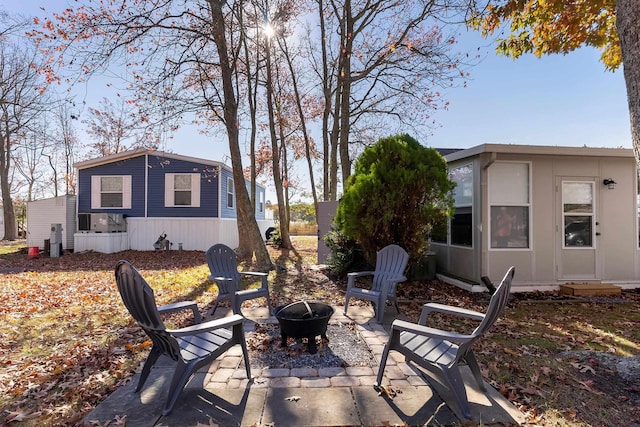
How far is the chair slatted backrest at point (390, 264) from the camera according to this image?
15.3 feet

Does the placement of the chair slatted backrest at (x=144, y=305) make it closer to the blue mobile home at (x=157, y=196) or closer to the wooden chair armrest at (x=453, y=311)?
the wooden chair armrest at (x=453, y=311)

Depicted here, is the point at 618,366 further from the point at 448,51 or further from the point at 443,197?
the point at 448,51

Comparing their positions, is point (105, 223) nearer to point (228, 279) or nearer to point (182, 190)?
point (182, 190)

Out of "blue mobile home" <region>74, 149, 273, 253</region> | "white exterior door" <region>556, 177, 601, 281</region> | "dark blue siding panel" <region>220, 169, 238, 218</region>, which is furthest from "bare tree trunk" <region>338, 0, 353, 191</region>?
"white exterior door" <region>556, 177, 601, 281</region>

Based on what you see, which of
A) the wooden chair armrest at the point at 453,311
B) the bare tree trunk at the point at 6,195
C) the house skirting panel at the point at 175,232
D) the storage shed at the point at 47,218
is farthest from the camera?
the bare tree trunk at the point at 6,195

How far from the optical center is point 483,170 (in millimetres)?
6320

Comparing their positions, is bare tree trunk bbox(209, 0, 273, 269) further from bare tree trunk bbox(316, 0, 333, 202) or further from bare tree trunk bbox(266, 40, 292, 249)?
bare tree trunk bbox(316, 0, 333, 202)

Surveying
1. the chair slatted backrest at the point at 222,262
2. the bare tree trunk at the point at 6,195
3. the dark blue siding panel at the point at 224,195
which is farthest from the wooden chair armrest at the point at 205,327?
the bare tree trunk at the point at 6,195

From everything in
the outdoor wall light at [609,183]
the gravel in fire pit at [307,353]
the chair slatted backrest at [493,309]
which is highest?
the outdoor wall light at [609,183]

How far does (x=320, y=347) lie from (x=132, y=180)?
1164 centimetres

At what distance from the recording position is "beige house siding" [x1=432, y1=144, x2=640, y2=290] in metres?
6.41

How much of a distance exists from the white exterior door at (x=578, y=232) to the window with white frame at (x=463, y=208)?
1.69m

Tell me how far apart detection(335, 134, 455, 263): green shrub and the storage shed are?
11.3 meters

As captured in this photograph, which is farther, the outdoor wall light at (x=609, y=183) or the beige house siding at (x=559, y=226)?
the outdoor wall light at (x=609, y=183)
